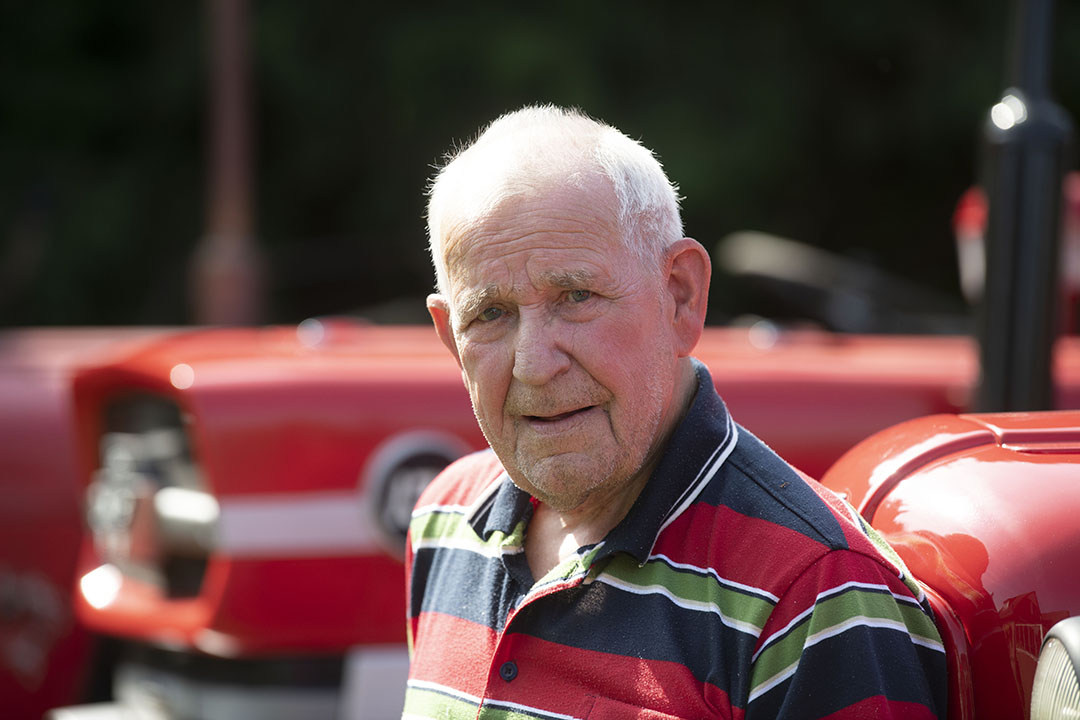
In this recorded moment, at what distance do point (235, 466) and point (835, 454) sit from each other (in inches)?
49.6

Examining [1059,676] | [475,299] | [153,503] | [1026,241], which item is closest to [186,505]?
[153,503]

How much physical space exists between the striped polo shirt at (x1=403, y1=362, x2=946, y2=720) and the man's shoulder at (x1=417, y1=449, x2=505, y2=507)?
0.40ft

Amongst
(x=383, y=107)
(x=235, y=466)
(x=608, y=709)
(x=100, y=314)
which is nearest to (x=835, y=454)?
(x=235, y=466)

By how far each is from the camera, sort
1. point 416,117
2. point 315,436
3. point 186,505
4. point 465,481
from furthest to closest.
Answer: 1. point 416,117
2. point 186,505
3. point 315,436
4. point 465,481

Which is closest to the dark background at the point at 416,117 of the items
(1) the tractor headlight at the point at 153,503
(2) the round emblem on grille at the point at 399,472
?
(1) the tractor headlight at the point at 153,503

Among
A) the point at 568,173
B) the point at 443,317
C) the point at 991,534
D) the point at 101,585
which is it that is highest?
the point at 568,173

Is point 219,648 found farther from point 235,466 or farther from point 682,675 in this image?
point 682,675

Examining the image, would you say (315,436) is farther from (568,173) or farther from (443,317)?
(568,173)

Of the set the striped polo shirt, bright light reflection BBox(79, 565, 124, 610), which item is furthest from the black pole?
bright light reflection BBox(79, 565, 124, 610)

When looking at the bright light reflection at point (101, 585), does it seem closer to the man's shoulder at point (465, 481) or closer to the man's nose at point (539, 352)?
the man's shoulder at point (465, 481)

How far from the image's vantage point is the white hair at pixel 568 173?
4.51ft

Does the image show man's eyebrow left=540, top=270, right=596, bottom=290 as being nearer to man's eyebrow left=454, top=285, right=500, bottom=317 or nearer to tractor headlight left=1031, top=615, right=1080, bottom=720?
man's eyebrow left=454, top=285, right=500, bottom=317

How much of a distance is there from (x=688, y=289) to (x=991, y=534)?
424 millimetres

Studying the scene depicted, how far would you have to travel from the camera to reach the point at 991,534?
1283 mm
